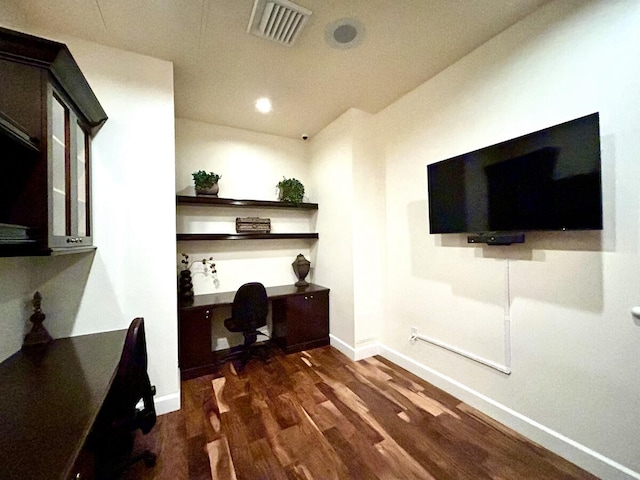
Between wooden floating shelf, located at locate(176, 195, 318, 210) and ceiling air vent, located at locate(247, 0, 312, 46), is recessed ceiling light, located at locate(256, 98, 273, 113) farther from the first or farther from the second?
wooden floating shelf, located at locate(176, 195, 318, 210)

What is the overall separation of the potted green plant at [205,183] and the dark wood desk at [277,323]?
49.2 inches

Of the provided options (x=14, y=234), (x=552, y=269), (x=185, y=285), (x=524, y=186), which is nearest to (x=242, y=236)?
(x=185, y=285)

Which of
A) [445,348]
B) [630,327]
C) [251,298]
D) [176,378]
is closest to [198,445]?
[176,378]

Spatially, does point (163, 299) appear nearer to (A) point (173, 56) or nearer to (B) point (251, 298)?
(B) point (251, 298)

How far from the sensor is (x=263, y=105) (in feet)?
9.32

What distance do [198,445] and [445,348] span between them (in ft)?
6.92

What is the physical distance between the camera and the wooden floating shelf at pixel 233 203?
9.51ft

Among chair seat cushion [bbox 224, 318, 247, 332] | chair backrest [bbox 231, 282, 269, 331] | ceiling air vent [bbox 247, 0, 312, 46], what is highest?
ceiling air vent [bbox 247, 0, 312, 46]

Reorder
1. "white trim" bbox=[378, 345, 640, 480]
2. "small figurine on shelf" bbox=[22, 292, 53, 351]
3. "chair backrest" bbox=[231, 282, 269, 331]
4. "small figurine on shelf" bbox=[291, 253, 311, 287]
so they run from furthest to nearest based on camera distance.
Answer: "small figurine on shelf" bbox=[291, 253, 311, 287]
"chair backrest" bbox=[231, 282, 269, 331]
"small figurine on shelf" bbox=[22, 292, 53, 351]
"white trim" bbox=[378, 345, 640, 480]

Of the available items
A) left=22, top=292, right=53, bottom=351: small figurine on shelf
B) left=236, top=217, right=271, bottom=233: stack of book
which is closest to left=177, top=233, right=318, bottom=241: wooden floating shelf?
left=236, top=217, right=271, bottom=233: stack of book

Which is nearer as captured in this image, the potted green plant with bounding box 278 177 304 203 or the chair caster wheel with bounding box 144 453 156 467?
the chair caster wheel with bounding box 144 453 156 467

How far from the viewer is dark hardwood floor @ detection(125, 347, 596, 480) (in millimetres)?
1552

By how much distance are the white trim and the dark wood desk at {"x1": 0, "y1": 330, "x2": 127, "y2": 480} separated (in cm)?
247

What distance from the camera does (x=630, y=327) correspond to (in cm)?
138
